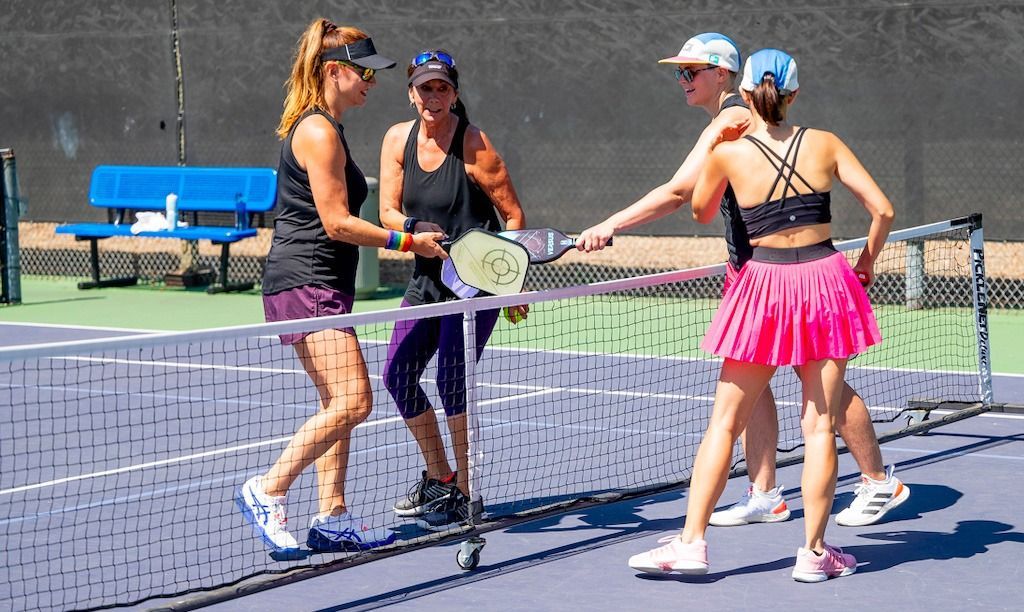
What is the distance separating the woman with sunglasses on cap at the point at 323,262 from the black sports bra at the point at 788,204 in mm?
1276

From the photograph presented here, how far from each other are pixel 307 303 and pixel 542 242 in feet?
2.92

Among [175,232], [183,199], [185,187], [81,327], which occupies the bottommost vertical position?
[81,327]

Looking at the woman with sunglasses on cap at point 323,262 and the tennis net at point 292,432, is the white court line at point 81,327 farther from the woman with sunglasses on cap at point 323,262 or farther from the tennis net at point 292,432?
the woman with sunglasses on cap at point 323,262

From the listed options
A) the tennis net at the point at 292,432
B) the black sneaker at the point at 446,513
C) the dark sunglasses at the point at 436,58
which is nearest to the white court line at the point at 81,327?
the tennis net at the point at 292,432

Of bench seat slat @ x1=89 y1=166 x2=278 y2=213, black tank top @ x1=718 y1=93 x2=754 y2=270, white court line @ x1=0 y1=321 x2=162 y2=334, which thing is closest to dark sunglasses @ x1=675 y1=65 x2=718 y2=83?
black tank top @ x1=718 y1=93 x2=754 y2=270

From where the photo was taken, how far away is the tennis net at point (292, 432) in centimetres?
557

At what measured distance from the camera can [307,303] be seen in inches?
228

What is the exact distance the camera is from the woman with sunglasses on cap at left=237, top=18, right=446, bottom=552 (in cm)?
568

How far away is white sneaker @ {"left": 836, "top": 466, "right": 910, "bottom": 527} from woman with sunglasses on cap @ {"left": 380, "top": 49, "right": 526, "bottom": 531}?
149 cm

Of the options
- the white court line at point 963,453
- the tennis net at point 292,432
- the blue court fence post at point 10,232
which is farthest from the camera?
the blue court fence post at point 10,232

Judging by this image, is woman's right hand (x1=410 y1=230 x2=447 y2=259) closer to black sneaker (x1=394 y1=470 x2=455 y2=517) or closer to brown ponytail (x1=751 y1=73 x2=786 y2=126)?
black sneaker (x1=394 y1=470 x2=455 y2=517)

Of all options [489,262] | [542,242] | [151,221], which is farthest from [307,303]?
[151,221]

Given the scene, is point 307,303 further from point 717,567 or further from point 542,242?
point 717,567

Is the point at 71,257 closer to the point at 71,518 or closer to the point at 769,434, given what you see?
the point at 71,518
